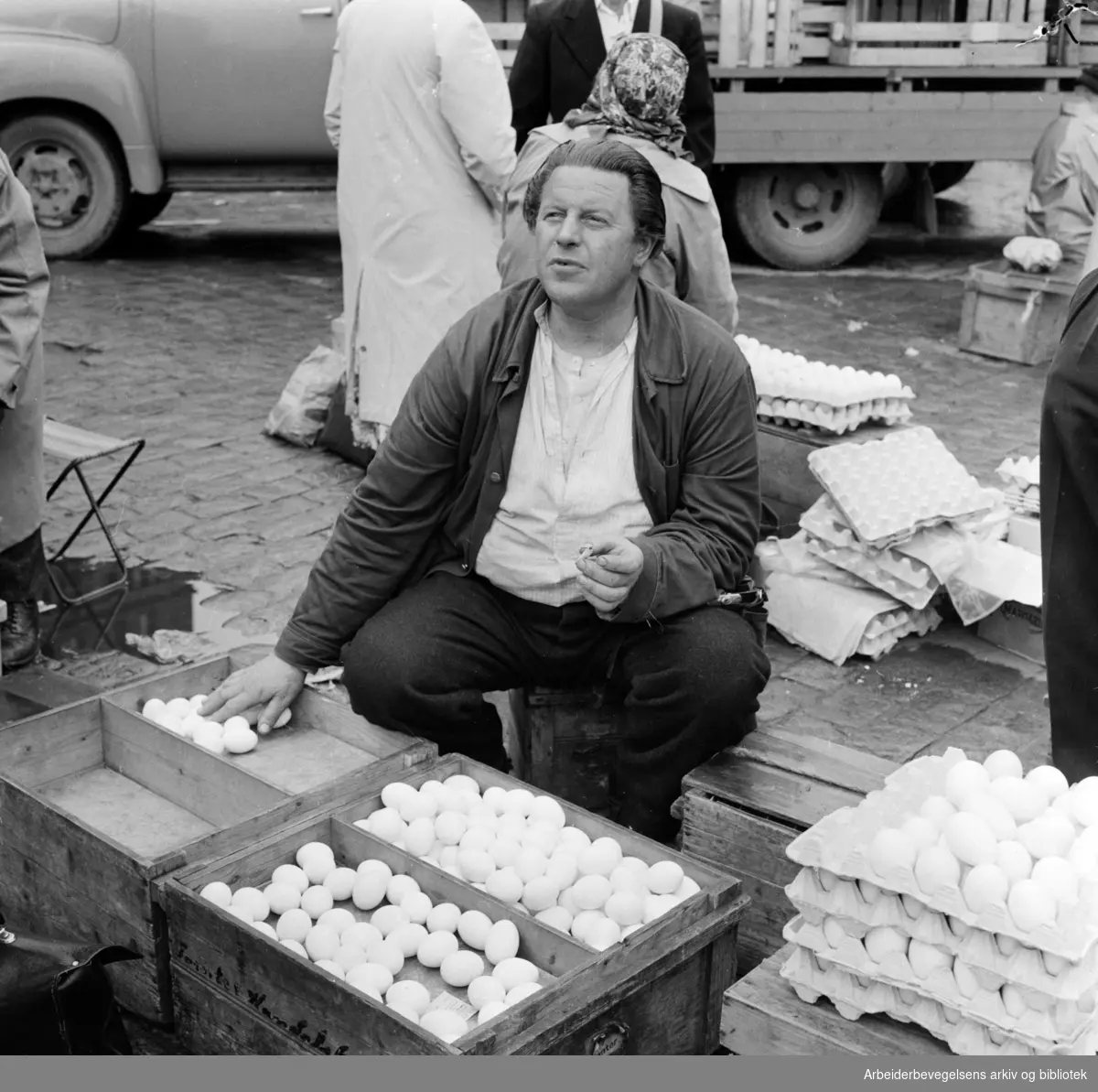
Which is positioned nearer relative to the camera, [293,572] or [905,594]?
[905,594]

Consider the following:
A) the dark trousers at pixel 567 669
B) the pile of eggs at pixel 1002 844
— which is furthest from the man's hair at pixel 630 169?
the pile of eggs at pixel 1002 844

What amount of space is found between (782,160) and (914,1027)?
28.0 feet

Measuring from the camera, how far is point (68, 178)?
396 inches

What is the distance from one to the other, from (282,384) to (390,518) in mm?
4633

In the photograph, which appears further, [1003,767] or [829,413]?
[829,413]

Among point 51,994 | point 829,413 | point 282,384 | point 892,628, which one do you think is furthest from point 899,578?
point 282,384

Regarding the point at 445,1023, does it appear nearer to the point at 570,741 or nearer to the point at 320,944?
the point at 320,944

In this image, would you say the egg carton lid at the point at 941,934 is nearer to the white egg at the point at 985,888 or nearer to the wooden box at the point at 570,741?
the white egg at the point at 985,888

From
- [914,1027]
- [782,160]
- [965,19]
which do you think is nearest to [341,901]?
[914,1027]

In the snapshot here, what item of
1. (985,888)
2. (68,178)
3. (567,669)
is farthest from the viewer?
(68,178)

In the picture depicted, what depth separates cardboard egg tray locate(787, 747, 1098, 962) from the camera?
2.17m

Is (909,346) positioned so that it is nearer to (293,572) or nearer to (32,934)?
(293,572)

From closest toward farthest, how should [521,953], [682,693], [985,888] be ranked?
[985,888], [521,953], [682,693]

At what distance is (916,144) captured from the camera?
1036 centimetres
